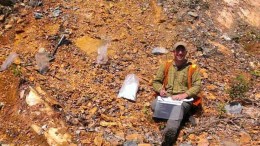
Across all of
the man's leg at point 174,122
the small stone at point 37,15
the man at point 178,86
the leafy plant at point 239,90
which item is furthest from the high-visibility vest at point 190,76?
the small stone at point 37,15

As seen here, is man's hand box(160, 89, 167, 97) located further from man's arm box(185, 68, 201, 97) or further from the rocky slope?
the rocky slope

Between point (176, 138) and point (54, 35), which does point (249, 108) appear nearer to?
point (176, 138)

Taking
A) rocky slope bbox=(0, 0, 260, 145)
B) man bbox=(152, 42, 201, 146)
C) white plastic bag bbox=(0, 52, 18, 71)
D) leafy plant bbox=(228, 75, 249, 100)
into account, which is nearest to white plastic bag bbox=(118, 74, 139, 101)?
rocky slope bbox=(0, 0, 260, 145)

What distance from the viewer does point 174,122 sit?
604 cm

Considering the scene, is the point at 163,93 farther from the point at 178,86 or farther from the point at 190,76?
the point at 190,76

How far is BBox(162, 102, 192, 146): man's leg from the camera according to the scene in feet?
19.4

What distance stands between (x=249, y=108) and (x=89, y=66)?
2986mm

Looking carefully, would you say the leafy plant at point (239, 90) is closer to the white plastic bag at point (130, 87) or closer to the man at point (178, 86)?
the man at point (178, 86)

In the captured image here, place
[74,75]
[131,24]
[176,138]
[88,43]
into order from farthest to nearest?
[131,24] < [88,43] < [74,75] < [176,138]

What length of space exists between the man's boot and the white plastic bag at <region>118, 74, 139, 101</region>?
1184 millimetres

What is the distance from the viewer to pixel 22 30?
318 inches

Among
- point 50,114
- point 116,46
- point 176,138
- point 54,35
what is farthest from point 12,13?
point 176,138

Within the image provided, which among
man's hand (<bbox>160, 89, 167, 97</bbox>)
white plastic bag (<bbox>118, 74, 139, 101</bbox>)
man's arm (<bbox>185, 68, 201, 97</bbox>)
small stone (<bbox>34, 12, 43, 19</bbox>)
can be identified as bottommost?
white plastic bag (<bbox>118, 74, 139, 101</bbox>)

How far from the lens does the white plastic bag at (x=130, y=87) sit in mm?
6953
